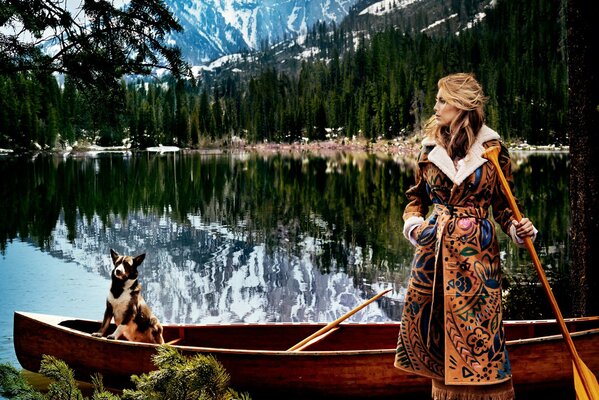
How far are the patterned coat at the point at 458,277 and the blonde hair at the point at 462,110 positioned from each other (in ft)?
0.19

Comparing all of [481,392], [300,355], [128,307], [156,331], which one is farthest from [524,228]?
[156,331]

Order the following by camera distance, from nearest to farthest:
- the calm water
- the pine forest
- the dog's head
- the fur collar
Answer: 1. the fur collar
2. the dog's head
3. the calm water
4. the pine forest

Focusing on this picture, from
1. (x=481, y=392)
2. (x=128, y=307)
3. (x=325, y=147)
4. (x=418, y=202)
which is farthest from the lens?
(x=325, y=147)

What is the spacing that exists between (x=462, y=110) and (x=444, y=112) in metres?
0.10

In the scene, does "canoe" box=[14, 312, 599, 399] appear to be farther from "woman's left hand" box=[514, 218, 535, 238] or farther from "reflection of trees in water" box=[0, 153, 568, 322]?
"reflection of trees in water" box=[0, 153, 568, 322]

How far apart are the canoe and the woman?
1772 millimetres

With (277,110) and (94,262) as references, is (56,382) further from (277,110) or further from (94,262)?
(277,110)

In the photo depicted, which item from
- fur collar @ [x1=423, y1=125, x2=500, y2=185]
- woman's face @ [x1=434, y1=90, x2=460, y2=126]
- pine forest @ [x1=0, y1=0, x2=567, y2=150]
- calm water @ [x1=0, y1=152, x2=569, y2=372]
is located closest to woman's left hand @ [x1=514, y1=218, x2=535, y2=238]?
fur collar @ [x1=423, y1=125, x2=500, y2=185]

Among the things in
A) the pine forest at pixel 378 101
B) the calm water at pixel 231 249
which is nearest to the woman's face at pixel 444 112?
the calm water at pixel 231 249

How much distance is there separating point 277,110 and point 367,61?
21255 mm

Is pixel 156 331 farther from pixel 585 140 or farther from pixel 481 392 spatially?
pixel 585 140

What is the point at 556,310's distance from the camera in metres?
3.73

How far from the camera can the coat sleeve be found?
3.85 metres

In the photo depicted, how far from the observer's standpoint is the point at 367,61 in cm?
13212
